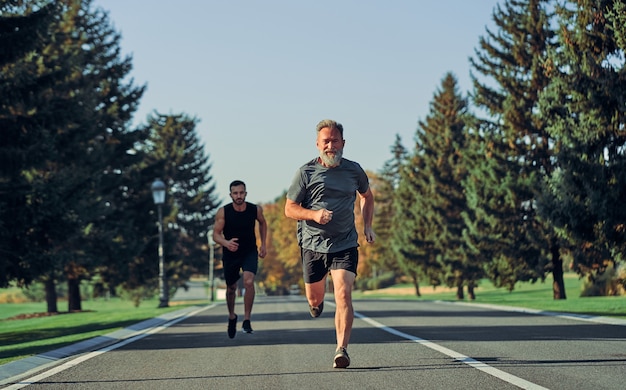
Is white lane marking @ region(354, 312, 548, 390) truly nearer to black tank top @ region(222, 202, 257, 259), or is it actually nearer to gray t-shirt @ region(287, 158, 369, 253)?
gray t-shirt @ region(287, 158, 369, 253)

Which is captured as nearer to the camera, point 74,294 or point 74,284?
point 74,284

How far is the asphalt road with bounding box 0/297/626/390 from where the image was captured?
8.12 metres

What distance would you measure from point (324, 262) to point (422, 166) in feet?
168

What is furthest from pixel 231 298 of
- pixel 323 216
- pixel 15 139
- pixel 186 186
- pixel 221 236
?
pixel 186 186

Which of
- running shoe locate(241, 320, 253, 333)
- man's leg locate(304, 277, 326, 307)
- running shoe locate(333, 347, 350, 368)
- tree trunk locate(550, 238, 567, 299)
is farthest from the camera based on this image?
tree trunk locate(550, 238, 567, 299)

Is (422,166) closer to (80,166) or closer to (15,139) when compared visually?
(80,166)

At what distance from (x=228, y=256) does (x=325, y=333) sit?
7.33 ft

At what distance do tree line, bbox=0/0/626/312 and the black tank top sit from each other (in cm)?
1145

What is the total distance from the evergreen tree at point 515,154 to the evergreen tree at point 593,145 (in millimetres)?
11406

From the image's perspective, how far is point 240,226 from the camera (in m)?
13.6

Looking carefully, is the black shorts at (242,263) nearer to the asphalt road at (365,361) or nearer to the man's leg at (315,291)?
the asphalt road at (365,361)

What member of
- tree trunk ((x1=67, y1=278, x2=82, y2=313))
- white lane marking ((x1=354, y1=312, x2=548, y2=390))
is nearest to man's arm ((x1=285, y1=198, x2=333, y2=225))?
white lane marking ((x1=354, y1=312, x2=548, y2=390))

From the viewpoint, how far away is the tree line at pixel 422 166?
24234 millimetres

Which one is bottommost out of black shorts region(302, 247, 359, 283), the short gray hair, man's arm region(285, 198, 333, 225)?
black shorts region(302, 247, 359, 283)
